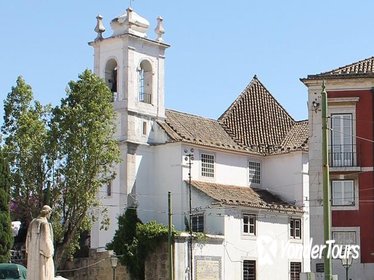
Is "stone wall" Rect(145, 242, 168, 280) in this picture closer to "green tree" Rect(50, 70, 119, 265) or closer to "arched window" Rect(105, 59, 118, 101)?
"green tree" Rect(50, 70, 119, 265)

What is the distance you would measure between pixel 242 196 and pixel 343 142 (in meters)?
15.0

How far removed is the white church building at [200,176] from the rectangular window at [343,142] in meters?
11.6

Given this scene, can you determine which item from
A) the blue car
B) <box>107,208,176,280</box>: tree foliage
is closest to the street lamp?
<box>107,208,176,280</box>: tree foliage

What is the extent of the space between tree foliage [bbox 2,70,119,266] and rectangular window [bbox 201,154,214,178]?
12.4 meters

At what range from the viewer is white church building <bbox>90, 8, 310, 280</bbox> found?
175ft

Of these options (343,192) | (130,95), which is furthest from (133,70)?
(343,192)

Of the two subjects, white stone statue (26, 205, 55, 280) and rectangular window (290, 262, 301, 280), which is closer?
white stone statue (26, 205, 55, 280)

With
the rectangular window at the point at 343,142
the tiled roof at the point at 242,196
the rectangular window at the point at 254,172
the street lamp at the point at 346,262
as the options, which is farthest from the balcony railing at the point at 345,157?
the rectangular window at the point at 254,172

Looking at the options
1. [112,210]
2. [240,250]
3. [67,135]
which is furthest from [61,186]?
[240,250]

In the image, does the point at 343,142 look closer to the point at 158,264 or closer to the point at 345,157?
the point at 345,157

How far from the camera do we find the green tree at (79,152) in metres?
43.8

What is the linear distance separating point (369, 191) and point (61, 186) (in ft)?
46.6

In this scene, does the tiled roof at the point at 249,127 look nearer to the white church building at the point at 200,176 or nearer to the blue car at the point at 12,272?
the white church building at the point at 200,176

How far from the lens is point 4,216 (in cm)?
4016
